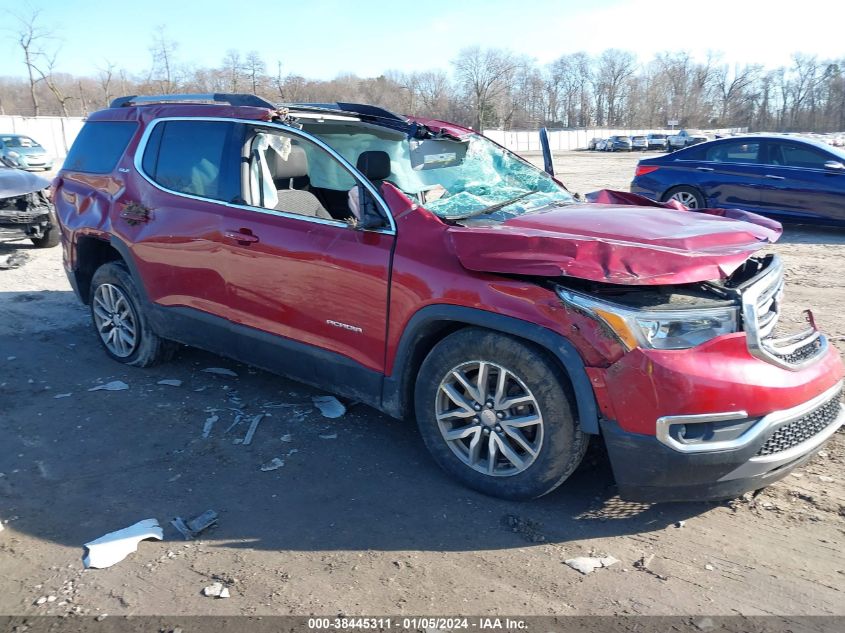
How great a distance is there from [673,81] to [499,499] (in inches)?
4644

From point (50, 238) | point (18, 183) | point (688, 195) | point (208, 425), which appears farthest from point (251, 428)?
point (688, 195)

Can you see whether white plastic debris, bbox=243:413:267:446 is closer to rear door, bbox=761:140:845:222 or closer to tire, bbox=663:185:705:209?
tire, bbox=663:185:705:209

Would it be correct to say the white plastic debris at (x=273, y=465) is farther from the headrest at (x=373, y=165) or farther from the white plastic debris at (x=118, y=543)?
the headrest at (x=373, y=165)

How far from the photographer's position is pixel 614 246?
9.91 feet

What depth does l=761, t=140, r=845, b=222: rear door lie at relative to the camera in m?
9.86

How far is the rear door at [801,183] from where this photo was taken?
9.86 meters

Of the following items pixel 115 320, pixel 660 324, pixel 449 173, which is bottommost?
pixel 115 320

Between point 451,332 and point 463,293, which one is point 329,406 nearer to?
point 451,332

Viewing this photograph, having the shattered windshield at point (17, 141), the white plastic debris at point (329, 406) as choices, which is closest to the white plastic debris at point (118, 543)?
the white plastic debris at point (329, 406)

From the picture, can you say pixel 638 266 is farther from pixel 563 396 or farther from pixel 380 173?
pixel 380 173

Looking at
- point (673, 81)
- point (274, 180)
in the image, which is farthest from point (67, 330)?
point (673, 81)

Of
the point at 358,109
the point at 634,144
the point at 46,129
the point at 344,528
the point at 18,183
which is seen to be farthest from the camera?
the point at 634,144

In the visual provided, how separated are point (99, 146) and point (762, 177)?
30.1ft

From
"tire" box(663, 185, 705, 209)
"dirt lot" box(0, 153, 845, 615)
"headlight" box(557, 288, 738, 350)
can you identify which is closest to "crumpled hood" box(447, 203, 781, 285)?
"headlight" box(557, 288, 738, 350)
